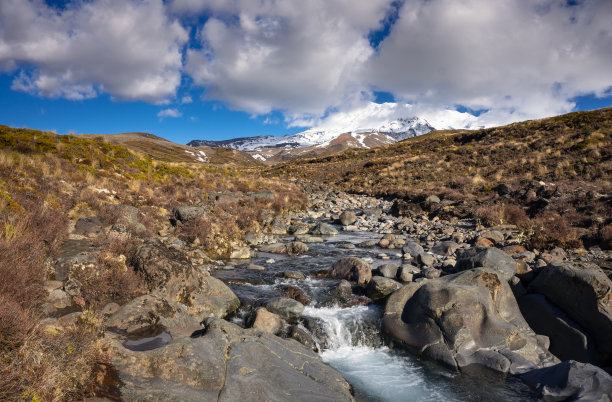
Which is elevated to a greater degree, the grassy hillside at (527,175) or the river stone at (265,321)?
the grassy hillside at (527,175)

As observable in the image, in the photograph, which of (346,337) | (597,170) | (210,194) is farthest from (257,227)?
(597,170)

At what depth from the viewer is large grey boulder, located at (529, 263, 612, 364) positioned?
6.99 metres

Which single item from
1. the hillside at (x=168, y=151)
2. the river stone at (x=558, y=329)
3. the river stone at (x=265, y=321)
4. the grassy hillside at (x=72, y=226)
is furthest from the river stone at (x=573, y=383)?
the hillside at (x=168, y=151)

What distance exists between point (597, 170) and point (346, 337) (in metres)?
26.8

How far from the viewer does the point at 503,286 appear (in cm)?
860

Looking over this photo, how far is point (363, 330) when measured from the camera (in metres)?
8.38

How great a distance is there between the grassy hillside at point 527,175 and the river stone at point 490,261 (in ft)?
16.4

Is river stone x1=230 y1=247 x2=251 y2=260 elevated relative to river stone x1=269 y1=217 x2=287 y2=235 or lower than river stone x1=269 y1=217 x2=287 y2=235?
lower

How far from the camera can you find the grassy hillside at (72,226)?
3453 millimetres

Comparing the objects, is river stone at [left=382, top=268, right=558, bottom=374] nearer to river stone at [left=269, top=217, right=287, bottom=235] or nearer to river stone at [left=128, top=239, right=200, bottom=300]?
river stone at [left=128, top=239, right=200, bottom=300]

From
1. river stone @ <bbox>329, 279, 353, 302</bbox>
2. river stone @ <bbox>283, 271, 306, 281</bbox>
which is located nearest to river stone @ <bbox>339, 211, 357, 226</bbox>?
river stone @ <bbox>283, 271, 306, 281</bbox>

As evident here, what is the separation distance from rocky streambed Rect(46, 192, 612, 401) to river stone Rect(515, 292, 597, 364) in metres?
0.02

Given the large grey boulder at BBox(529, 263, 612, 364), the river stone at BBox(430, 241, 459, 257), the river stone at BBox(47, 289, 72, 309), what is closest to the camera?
the river stone at BBox(47, 289, 72, 309)

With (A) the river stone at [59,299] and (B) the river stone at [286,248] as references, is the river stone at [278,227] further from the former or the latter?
(A) the river stone at [59,299]
